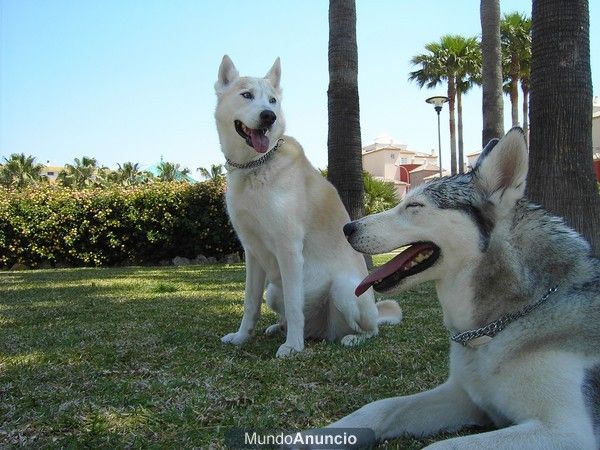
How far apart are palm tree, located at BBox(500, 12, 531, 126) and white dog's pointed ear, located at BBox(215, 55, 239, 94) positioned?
3078 cm

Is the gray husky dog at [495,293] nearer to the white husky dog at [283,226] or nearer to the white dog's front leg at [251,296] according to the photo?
the white husky dog at [283,226]

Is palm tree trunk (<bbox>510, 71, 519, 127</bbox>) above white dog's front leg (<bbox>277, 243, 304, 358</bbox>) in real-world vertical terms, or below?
above

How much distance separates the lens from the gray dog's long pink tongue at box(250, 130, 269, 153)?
4.43m

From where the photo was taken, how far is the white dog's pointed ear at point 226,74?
4.84 m

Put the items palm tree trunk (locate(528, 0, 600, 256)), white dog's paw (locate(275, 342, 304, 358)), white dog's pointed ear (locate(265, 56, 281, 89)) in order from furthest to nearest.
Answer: palm tree trunk (locate(528, 0, 600, 256))
white dog's pointed ear (locate(265, 56, 281, 89))
white dog's paw (locate(275, 342, 304, 358))

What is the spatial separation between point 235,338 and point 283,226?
113 cm

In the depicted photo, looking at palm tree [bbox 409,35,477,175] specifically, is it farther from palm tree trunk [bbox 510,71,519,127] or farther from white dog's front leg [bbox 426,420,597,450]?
white dog's front leg [bbox 426,420,597,450]

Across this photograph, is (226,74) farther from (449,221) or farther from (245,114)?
(449,221)

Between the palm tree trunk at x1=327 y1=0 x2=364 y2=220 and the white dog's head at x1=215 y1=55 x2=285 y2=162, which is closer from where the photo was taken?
the white dog's head at x1=215 y1=55 x2=285 y2=162

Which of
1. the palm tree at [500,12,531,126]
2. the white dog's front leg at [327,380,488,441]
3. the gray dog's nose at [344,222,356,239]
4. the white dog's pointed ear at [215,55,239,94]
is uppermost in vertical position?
the palm tree at [500,12,531,126]

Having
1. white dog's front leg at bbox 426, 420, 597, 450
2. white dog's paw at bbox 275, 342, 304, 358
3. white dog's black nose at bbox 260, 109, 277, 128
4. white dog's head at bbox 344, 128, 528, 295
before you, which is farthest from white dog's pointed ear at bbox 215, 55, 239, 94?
white dog's front leg at bbox 426, 420, 597, 450

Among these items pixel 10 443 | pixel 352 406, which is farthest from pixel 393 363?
pixel 10 443

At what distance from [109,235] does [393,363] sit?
15417 millimetres

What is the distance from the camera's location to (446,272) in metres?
2.62
